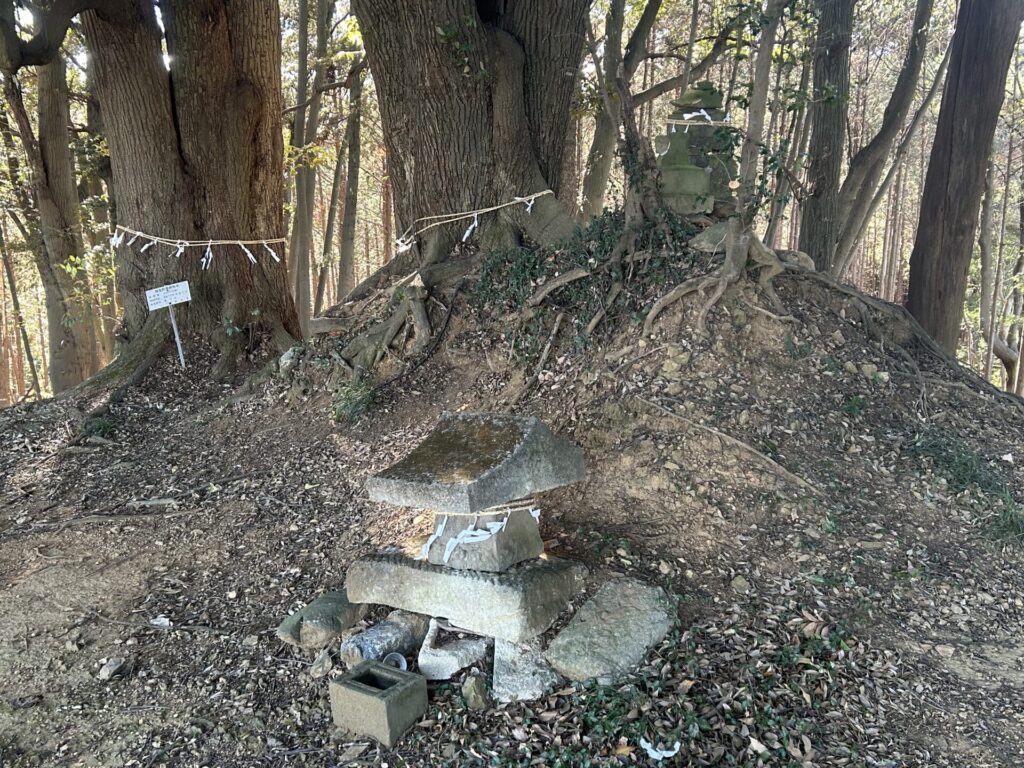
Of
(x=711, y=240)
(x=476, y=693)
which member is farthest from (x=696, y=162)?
(x=476, y=693)

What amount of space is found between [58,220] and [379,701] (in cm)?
927

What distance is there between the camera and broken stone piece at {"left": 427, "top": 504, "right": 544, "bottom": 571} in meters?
2.89

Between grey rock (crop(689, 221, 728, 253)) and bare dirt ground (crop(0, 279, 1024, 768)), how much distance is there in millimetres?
430

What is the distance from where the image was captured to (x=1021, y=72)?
39.7ft

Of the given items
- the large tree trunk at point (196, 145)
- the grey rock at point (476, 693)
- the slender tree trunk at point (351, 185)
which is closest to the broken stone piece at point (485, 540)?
the grey rock at point (476, 693)

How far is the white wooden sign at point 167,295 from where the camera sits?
606 cm

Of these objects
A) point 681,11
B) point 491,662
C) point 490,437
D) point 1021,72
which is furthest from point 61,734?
point 1021,72

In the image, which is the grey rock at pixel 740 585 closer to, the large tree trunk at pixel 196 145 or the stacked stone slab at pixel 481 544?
the stacked stone slab at pixel 481 544

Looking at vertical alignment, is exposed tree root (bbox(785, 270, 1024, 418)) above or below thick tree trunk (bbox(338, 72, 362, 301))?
below

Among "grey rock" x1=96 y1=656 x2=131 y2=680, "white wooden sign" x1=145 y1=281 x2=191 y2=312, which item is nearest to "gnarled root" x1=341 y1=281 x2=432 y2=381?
"white wooden sign" x1=145 y1=281 x2=191 y2=312

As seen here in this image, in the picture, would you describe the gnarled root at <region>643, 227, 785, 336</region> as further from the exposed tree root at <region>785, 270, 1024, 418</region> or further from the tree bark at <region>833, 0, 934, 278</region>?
the tree bark at <region>833, 0, 934, 278</region>

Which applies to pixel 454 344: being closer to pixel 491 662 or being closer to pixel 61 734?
pixel 491 662

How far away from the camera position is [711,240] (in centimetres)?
477

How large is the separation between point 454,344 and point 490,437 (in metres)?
2.39
